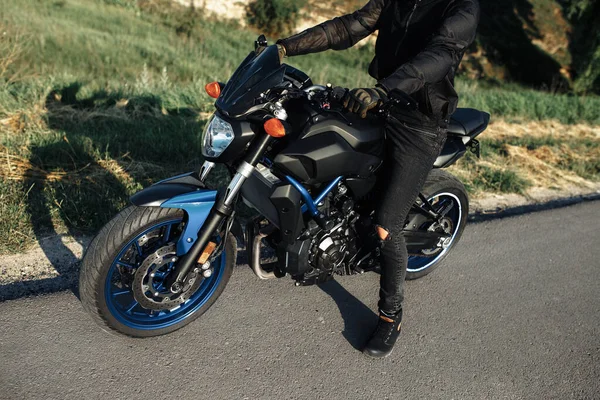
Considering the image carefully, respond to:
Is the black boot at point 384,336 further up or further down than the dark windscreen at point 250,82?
further down

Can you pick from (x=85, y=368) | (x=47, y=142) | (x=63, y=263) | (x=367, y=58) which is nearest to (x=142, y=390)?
(x=85, y=368)

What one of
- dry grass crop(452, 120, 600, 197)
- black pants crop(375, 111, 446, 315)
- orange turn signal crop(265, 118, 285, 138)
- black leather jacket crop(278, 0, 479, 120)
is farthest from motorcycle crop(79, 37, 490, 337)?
dry grass crop(452, 120, 600, 197)

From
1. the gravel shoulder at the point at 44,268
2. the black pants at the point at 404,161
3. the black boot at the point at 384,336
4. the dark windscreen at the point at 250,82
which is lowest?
the gravel shoulder at the point at 44,268

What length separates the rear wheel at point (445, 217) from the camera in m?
3.87

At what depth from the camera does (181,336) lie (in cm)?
317

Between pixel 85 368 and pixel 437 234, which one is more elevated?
pixel 437 234

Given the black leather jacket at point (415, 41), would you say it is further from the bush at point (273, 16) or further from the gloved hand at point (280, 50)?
the bush at point (273, 16)

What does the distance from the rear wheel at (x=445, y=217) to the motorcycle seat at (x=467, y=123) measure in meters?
0.37

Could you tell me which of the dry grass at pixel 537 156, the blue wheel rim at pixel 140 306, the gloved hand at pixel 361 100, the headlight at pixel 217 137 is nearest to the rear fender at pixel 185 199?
the blue wheel rim at pixel 140 306

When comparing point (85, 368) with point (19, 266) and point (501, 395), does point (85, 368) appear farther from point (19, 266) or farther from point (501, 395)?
point (501, 395)

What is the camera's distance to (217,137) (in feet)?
8.96

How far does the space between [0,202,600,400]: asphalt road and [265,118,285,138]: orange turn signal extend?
1359 millimetres

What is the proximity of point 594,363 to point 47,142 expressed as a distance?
5.09 metres

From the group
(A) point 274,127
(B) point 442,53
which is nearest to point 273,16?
(B) point 442,53
